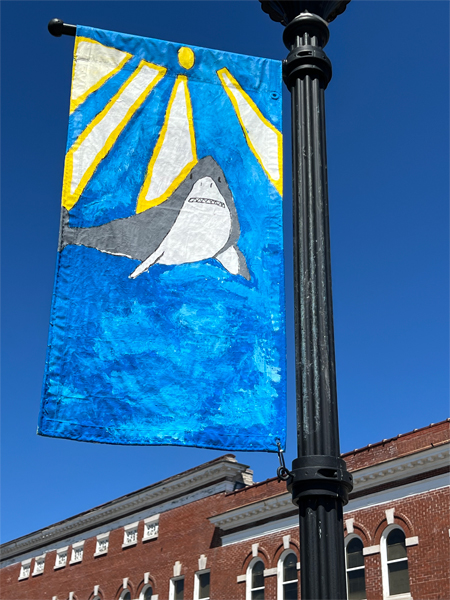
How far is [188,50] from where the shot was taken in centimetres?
650

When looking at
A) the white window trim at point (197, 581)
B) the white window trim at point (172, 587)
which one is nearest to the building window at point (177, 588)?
the white window trim at point (172, 587)

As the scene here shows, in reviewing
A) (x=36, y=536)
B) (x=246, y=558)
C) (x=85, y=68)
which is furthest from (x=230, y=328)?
(x=36, y=536)

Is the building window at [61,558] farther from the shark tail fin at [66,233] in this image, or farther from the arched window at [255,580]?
the shark tail fin at [66,233]

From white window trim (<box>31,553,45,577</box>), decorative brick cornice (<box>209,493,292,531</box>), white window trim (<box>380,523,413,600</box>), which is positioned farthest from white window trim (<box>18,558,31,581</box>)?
white window trim (<box>380,523,413,600</box>)

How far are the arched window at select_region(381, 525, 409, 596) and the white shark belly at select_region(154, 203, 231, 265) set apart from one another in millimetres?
17972

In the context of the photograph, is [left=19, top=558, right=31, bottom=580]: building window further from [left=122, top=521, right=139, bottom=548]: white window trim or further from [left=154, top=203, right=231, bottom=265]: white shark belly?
[left=154, top=203, right=231, bottom=265]: white shark belly

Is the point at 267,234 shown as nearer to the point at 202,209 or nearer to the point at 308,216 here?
the point at 202,209

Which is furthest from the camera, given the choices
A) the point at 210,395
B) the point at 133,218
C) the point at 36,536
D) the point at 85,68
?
the point at 36,536

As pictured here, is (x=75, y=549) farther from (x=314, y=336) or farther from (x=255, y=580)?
(x=314, y=336)

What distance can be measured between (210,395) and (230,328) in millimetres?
565

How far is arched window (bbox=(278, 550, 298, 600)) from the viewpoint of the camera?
24672 mm

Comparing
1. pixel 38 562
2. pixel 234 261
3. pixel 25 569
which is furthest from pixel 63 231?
pixel 25 569

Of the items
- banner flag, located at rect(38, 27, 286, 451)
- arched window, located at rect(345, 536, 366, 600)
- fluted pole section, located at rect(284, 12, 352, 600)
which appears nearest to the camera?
fluted pole section, located at rect(284, 12, 352, 600)

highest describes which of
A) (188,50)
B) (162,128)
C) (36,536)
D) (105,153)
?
(36,536)
